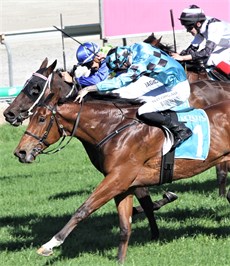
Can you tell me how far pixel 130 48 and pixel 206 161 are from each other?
4.23 feet

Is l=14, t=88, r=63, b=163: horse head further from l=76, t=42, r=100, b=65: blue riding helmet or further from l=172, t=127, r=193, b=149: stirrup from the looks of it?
l=76, t=42, r=100, b=65: blue riding helmet

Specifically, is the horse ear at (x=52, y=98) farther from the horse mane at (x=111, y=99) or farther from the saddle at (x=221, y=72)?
the saddle at (x=221, y=72)

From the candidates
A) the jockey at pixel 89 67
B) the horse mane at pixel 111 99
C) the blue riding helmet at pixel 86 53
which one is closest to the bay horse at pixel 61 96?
the jockey at pixel 89 67

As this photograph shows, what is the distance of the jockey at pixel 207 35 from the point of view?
10.3 m

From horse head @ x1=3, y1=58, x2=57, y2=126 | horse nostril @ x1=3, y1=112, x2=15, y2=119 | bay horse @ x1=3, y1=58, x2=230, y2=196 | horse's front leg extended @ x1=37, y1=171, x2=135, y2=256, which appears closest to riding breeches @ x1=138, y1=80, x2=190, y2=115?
horse's front leg extended @ x1=37, y1=171, x2=135, y2=256

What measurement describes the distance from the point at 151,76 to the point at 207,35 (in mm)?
2406

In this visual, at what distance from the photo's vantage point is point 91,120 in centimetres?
800

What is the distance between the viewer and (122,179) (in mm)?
7789

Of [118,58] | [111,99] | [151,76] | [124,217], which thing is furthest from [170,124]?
[124,217]

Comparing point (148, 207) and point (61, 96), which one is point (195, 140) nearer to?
point (148, 207)

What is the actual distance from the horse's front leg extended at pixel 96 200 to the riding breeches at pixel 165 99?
0.72 metres

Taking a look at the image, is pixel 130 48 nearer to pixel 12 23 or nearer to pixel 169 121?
pixel 169 121

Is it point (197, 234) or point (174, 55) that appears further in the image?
point (174, 55)

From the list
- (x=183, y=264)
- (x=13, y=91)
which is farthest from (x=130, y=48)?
(x=13, y=91)
